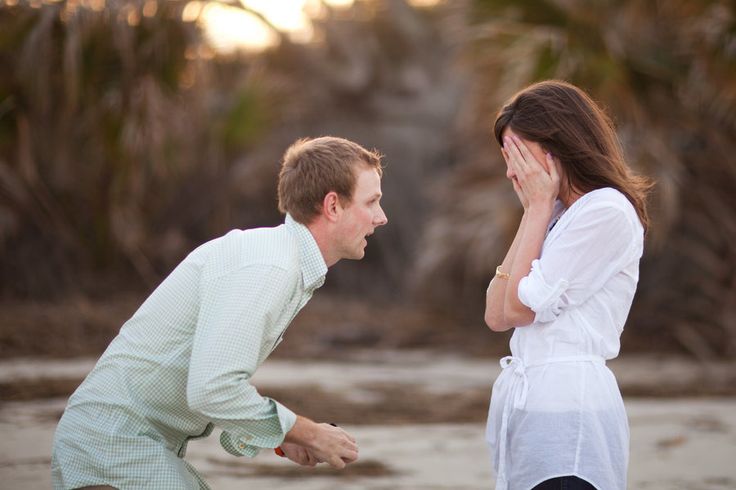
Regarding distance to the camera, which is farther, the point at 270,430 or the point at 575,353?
the point at 575,353

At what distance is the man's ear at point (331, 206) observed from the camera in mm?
2811

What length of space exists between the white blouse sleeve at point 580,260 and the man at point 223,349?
51 cm

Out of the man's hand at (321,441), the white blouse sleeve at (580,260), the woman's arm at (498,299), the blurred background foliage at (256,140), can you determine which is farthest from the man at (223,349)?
the blurred background foliage at (256,140)

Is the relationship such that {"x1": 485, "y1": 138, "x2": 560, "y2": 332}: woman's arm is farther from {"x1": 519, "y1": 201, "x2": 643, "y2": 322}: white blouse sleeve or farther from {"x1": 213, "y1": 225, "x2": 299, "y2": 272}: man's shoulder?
{"x1": 213, "y1": 225, "x2": 299, "y2": 272}: man's shoulder

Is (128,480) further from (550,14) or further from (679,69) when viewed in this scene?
(679,69)

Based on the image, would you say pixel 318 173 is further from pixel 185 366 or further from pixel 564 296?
pixel 564 296

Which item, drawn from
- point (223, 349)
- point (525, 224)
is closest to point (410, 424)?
point (525, 224)

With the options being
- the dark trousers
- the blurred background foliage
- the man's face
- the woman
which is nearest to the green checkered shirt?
the man's face

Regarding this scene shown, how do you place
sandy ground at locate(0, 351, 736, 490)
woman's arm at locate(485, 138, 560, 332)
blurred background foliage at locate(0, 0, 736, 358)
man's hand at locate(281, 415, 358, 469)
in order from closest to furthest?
man's hand at locate(281, 415, 358, 469) < woman's arm at locate(485, 138, 560, 332) < sandy ground at locate(0, 351, 736, 490) < blurred background foliage at locate(0, 0, 736, 358)

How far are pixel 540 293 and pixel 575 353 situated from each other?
206 mm

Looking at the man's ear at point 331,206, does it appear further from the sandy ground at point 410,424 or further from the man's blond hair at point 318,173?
the sandy ground at point 410,424

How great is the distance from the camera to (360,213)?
2.86m

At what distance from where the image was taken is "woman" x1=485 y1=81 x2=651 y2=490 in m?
2.67

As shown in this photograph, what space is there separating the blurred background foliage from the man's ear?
6071 mm
